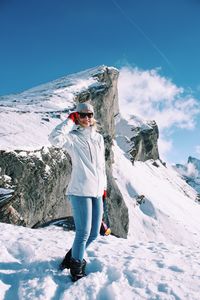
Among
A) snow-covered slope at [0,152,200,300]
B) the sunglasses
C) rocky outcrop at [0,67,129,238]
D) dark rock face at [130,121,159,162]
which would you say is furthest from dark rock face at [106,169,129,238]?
dark rock face at [130,121,159,162]

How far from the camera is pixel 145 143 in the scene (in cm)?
12700

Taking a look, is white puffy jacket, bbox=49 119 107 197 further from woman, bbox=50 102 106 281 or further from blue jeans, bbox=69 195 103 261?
blue jeans, bbox=69 195 103 261

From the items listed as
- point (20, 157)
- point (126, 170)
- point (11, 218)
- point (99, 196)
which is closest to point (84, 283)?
point (99, 196)

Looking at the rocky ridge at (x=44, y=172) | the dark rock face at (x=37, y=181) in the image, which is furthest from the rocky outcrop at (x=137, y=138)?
the dark rock face at (x=37, y=181)

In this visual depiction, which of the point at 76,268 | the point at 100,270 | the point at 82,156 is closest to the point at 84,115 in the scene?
the point at 82,156

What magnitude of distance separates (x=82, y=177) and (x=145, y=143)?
121 meters

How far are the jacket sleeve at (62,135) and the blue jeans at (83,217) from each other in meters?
0.92

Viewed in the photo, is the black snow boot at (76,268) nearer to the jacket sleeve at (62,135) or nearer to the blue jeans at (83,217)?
the blue jeans at (83,217)

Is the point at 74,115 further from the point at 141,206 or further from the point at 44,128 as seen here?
the point at 141,206

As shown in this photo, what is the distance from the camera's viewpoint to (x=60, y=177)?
34750 millimetres

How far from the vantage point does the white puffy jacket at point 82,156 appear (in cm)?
698

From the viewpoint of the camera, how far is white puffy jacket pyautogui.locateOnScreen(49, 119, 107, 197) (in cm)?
698

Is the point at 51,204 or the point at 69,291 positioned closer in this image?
the point at 69,291

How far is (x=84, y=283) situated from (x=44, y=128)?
34760 mm
